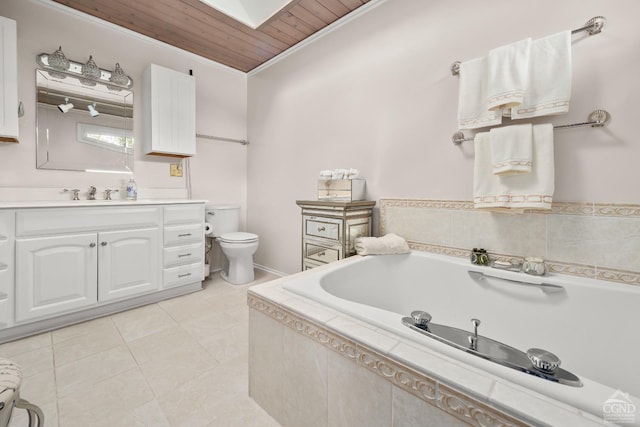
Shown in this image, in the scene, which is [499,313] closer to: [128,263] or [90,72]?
[128,263]

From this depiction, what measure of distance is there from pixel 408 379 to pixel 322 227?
1389mm

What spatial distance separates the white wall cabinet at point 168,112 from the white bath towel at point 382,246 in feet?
6.58

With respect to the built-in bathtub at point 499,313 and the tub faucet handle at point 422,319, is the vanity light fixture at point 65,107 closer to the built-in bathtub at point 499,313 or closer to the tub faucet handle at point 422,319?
the built-in bathtub at point 499,313

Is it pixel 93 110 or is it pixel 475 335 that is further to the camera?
pixel 93 110

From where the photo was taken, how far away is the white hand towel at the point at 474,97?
5.07 feet

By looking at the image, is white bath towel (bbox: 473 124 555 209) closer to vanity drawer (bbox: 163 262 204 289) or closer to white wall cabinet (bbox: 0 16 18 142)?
vanity drawer (bbox: 163 262 204 289)

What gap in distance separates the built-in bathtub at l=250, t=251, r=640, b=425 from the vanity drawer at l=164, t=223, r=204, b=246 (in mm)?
1563

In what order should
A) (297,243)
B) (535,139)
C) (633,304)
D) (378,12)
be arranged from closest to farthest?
(633,304) < (535,139) < (378,12) < (297,243)

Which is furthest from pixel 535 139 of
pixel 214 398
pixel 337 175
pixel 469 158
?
pixel 214 398

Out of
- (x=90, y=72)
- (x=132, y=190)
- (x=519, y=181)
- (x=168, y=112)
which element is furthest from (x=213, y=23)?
(x=519, y=181)

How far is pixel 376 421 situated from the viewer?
2.53 feet

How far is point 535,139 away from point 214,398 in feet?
6.61

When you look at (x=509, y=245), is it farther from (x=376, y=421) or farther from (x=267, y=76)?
(x=267, y=76)

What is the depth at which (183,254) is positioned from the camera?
245cm
